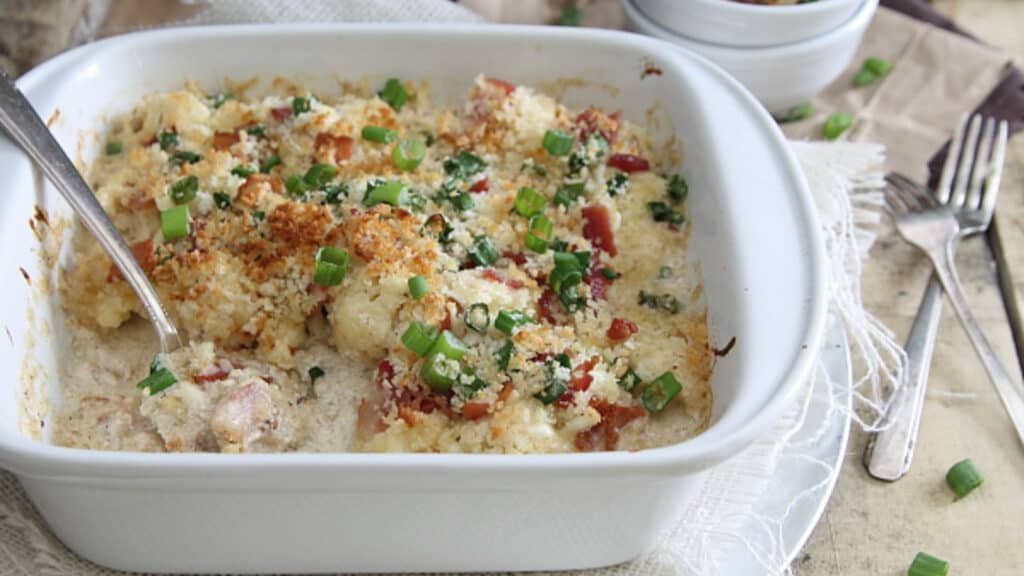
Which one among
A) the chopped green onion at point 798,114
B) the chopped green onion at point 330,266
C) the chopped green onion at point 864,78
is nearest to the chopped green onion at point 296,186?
the chopped green onion at point 330,266

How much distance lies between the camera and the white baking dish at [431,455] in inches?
62.6

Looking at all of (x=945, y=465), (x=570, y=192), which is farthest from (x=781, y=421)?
(x=570, y=192)

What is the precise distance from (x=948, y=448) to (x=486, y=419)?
1117mm

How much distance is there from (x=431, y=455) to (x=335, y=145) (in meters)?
0.97

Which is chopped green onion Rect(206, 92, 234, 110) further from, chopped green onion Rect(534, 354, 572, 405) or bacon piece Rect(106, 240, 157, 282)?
chopped green onion Rect(534, 354, 572, 405)

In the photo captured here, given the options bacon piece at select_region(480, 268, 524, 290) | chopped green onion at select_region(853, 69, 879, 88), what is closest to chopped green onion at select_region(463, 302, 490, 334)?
bacon piece at select_region(480, 268, 524, 290)

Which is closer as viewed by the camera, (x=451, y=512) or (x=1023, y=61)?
(x=451, y=512)

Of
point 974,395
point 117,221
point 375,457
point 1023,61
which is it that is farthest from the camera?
point 1023,61

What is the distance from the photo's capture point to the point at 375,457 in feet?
5.17

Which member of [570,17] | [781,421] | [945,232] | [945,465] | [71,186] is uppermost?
[71,186]

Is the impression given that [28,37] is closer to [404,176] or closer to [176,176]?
[176,176]

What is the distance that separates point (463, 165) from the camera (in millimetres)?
2340

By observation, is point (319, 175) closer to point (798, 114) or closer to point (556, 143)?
point (556, 143)

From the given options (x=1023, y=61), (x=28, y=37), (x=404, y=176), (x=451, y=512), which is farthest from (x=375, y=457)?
(x=1023, y=61)
